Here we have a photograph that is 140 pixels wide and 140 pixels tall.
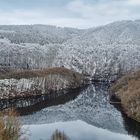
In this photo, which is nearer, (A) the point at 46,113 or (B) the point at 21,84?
(A) the point at 46,113

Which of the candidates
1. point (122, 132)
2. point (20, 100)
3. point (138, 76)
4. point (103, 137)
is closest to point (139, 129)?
point (122, 132)

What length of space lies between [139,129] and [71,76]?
100 m

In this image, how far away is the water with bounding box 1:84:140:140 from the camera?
82.6m

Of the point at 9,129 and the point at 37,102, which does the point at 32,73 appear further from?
the point at 9,129

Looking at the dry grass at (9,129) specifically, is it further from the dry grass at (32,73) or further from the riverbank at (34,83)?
the dry grass at (32,73)

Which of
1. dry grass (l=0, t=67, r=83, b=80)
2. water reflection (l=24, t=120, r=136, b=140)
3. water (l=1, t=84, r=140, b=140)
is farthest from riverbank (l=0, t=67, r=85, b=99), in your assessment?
water reflection (l=24, t=120, r=136, b=140)

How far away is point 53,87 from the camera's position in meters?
167

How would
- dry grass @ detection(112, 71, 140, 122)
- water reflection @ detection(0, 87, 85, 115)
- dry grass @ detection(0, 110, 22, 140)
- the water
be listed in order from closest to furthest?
dry grass @ detection(0, 110, 22, 140)
the water
dry grass @ detection(112, 71, 140, 122)
water reflection @ detection(0, 87, 85, 115)

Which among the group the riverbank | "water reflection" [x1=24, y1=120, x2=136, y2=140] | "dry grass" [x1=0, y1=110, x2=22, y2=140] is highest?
"dry grass" [x1=0, y1=110, x2=22, y2=140]

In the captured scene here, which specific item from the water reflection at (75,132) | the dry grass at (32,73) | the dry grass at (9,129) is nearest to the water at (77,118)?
the water reflection at (75,132)

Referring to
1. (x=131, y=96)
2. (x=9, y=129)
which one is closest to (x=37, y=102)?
(x=131, y=96)

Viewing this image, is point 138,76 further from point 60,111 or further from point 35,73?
point 35,73

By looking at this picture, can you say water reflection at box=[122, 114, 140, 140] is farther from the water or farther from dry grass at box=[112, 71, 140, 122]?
dry grass at box=[112, 71, 140, 122]

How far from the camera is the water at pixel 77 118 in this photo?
3253 inches
